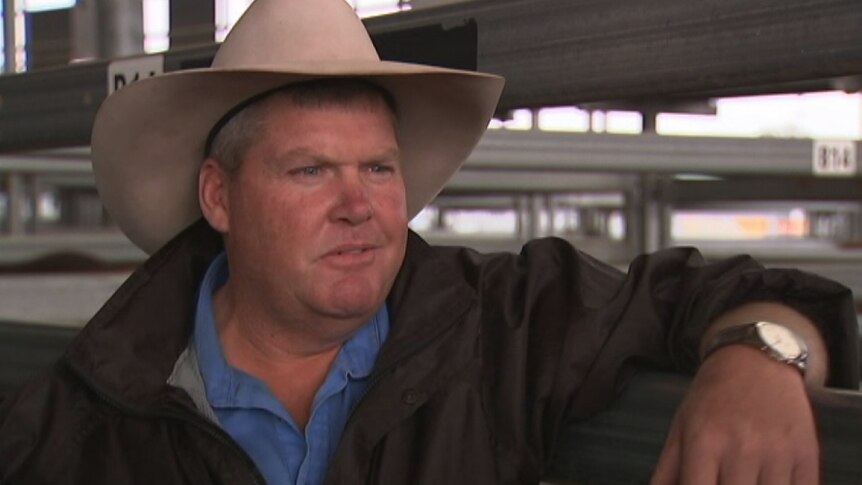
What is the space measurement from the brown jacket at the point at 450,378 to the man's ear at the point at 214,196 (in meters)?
0.18

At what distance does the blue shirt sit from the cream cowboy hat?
0.26 metres

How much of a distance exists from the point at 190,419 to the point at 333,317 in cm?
22

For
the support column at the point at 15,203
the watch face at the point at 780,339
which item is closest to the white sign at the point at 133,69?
the watch face at the point at 780,339

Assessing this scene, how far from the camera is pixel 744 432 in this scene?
0.94m

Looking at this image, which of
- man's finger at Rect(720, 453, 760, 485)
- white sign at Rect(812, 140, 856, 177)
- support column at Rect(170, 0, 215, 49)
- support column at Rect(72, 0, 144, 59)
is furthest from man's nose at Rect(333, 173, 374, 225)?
white sign at Rect(812, 140, 856, 177)

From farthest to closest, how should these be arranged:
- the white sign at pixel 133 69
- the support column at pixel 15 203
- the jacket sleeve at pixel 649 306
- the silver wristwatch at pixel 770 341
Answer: the support column at pixel 15 203 < the white sign at pixel 133 69 < the jacket sleeve at pixel 649 306 < the silver wristwatch at pixel 770 341

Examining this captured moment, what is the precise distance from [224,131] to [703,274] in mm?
653

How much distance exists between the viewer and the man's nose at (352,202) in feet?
4.50

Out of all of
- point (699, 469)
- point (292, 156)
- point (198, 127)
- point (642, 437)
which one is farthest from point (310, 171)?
point (699, 469)

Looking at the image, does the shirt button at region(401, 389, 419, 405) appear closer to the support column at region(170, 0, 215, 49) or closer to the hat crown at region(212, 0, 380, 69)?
the hat crown at region(212, 0, 380, 69)

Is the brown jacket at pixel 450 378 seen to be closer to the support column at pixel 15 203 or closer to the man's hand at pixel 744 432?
the man's hand at pixel 744 432

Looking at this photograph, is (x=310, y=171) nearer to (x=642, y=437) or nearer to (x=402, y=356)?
(x=402, y=356)

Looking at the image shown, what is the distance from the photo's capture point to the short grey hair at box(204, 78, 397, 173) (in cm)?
141

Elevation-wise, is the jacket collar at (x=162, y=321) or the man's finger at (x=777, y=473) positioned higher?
the jacket collar at (x=162, y=321)
